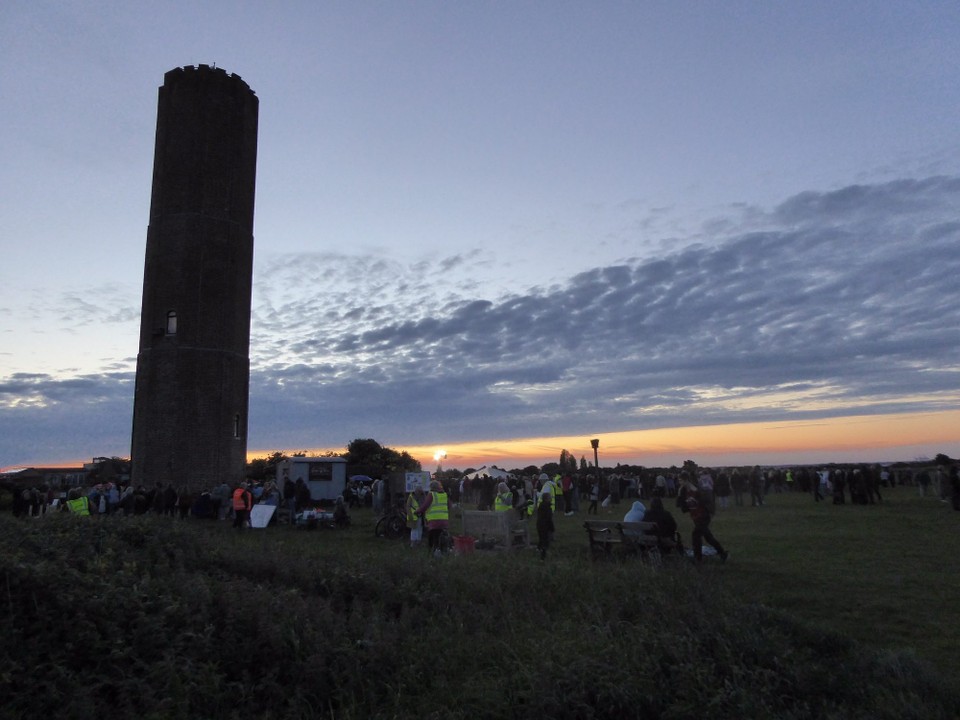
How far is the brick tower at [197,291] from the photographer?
111 feet

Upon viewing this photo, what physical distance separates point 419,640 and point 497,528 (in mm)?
8670

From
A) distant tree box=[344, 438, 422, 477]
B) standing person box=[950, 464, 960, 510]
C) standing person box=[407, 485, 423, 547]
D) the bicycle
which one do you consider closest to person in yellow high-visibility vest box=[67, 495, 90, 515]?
the bicycle

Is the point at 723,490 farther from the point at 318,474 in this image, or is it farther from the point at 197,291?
the point at 197,291

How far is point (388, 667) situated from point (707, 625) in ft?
9.99

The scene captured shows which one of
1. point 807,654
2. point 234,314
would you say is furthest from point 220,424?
point 807,654

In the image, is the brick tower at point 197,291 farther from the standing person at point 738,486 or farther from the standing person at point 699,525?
the standing person at point 699,525

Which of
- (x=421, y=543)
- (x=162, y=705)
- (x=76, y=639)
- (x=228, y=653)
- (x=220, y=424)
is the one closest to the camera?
(x=162, y=705)

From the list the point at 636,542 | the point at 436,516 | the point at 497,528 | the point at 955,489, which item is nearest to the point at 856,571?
the point at 636,542

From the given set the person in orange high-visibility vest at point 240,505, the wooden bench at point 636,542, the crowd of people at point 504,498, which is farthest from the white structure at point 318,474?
the wooden bench at point 636,542

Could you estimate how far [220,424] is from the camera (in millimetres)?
34719

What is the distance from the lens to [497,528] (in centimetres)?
1564

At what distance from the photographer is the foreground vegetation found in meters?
5.56

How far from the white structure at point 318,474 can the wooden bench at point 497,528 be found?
16826 mm

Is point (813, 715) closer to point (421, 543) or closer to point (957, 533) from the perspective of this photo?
point (421, 543)
